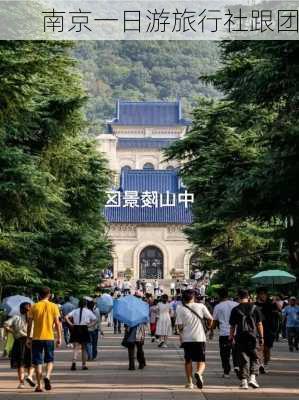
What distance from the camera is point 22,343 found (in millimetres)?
16859

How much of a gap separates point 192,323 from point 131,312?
387 centimetres

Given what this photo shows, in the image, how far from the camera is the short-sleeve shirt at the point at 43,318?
594 inches

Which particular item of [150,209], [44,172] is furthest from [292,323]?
[150,209]

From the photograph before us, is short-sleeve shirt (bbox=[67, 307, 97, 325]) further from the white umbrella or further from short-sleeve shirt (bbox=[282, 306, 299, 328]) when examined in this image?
short-sleeve shirt (bbox=[282, 306, 299, 328])

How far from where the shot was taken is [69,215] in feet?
116

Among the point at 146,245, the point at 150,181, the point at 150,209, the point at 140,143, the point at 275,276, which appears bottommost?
the point at 275,276

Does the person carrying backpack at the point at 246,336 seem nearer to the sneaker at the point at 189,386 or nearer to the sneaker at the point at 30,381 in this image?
the sneaker at the point at 189,386

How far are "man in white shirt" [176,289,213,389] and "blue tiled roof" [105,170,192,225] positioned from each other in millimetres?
71639

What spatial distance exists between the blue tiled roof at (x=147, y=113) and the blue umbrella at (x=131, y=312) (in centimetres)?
8799

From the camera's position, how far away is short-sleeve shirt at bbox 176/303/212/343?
15.4 meters

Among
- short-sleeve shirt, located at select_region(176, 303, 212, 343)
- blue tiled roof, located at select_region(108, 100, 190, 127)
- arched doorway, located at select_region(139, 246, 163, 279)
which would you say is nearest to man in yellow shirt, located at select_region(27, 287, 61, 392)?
short-sleeve shirt, located at select_region(176, 303, 212, 343)

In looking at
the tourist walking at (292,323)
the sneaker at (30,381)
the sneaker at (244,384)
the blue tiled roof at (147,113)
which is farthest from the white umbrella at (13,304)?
the blue tiled roof at (147,113)

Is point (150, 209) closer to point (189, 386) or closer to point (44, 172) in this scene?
point (44, 172)

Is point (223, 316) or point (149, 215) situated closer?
point (223, 316)
